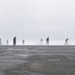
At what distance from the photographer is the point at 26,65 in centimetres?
2216

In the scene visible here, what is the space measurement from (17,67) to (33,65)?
137 cm

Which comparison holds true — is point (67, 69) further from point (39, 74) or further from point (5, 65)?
point (5, 65)

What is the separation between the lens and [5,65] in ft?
73.7

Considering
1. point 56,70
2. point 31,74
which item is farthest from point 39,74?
point 56,70

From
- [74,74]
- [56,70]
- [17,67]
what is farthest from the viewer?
[17,67]

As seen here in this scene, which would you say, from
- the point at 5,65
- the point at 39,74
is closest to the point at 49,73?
the point at 39,74

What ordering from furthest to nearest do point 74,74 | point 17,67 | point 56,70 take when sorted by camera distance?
point 17,67 < point 56,70 < point 74,74

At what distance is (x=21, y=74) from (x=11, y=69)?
2124 mm

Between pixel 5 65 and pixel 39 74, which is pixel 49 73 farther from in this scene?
pixel 5 65

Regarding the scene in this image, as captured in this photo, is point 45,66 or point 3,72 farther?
point 45,66

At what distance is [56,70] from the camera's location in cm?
1986

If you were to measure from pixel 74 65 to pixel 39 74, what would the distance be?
4362mm

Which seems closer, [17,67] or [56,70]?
[56,70]

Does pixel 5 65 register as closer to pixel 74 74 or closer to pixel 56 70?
pixel 56 70
